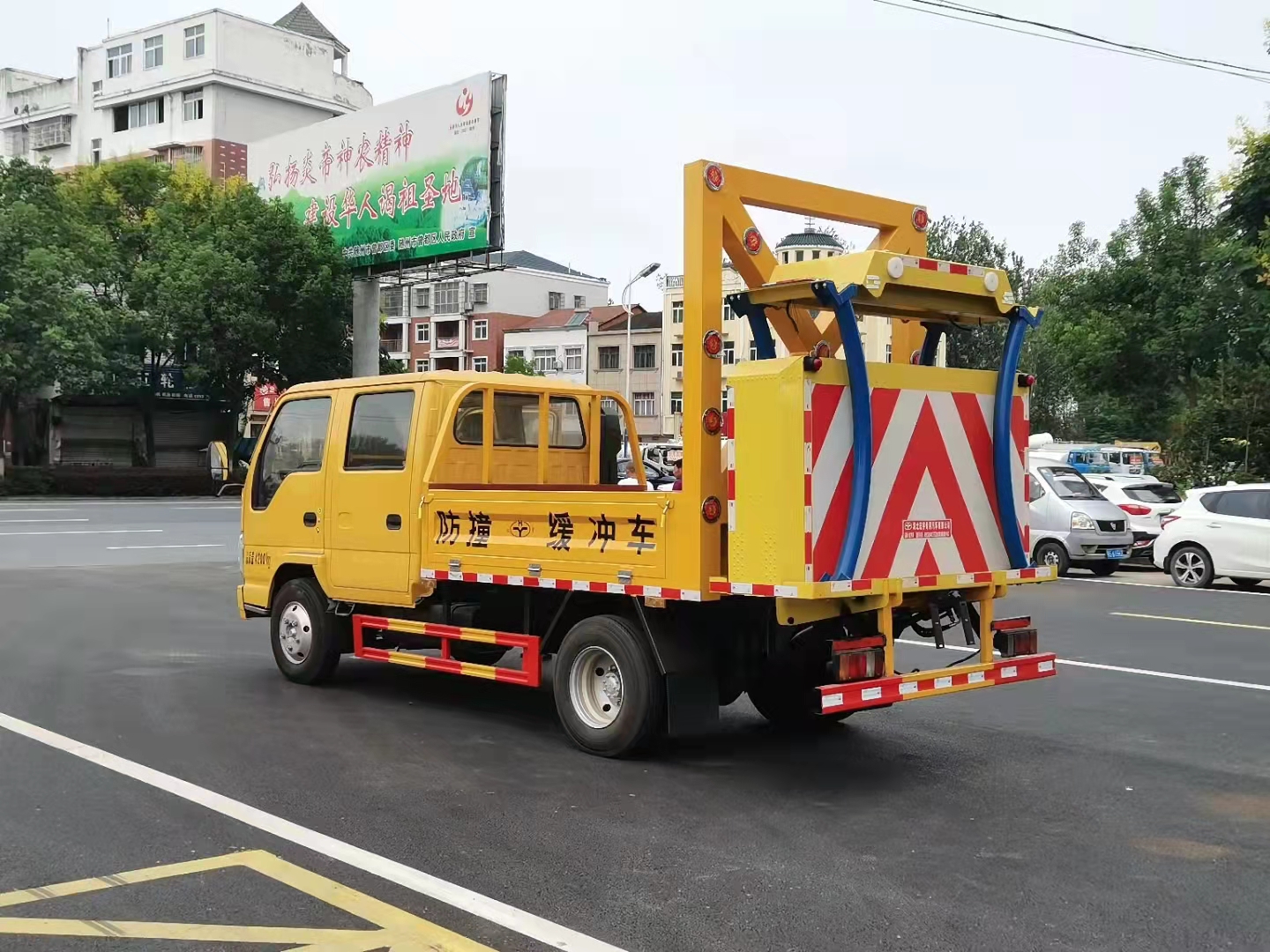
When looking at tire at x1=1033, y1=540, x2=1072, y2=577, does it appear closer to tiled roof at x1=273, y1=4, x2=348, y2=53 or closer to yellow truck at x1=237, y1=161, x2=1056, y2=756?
yellow truck at x1=237, y1=161, x2=1056, y2=756

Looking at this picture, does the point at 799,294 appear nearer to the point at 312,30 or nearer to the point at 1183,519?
the point at 1183,519

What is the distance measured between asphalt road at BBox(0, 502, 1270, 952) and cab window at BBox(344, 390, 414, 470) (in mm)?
1626

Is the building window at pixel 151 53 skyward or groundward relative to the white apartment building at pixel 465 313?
skyward

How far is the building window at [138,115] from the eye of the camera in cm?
6506

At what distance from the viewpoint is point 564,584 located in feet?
23.6

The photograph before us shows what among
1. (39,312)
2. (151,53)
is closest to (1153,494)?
(39,312)

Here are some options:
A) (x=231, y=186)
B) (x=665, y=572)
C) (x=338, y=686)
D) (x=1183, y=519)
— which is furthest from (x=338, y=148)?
(x=665, y=572)

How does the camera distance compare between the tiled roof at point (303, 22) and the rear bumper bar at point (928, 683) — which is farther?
the tiled roof at point (303, 22)

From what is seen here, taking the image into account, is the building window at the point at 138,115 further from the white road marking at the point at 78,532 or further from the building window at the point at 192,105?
the white road marking at the point at 78,532

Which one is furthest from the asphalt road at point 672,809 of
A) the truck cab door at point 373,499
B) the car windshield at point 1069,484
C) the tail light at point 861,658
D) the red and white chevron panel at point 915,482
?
the car windshield at point 1069,484

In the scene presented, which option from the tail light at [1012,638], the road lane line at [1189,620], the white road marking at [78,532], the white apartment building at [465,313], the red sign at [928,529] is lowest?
the road lane line at [1189,620]

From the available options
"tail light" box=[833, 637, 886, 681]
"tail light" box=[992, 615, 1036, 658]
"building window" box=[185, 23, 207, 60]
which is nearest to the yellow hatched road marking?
"tail light" box=[833, 637, 886, 681]

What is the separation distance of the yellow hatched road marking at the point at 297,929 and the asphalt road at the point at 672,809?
0.06 meters

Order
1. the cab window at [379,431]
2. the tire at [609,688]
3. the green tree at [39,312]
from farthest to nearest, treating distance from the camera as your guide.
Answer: the green tree at [39,312] < the cab window at [379,431] < the tire at [609,688]
